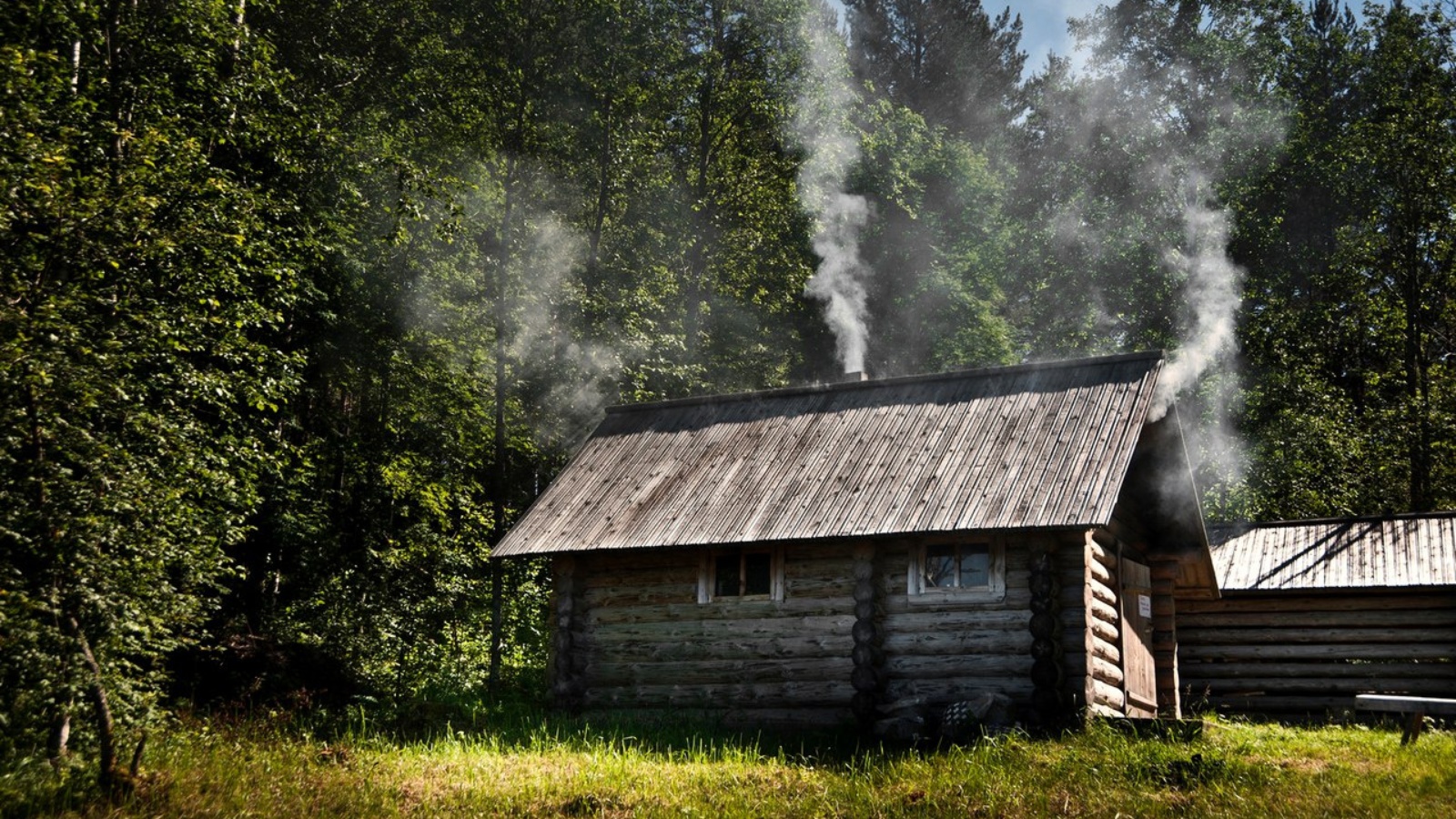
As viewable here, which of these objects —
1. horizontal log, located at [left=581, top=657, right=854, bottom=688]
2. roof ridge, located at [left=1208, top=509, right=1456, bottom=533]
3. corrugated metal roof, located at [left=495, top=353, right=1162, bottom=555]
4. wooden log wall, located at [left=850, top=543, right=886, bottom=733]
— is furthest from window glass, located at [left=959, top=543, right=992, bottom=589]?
roof ridge, located at [left=1208, top=509, right=1456, bottom=533]

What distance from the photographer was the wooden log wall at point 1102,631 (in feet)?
52.7

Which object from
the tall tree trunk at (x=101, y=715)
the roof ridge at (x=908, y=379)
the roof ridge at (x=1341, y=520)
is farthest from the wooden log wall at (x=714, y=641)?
the roof ridge at (x=1341, y=520)

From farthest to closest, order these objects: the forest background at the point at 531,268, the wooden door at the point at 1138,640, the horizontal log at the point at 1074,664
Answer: the wooden door at the point at 1138,640 < the horizontal log at the point at 1074,664 < the forest background at the point at 531,268

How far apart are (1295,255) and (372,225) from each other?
2924 cm

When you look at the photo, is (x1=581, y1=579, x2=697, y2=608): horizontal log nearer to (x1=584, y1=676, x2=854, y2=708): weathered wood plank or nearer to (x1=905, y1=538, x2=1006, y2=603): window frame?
(x1=584, y1=676, x2=854, y2=708): weathered wood plank

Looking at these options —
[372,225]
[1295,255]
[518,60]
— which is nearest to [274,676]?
[372,225]

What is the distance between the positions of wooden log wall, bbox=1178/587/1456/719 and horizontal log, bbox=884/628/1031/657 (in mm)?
5970

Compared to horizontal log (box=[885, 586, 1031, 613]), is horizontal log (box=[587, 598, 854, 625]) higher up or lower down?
lower down

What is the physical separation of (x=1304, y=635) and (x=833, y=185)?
21.7 metres

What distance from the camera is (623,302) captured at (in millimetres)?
30812

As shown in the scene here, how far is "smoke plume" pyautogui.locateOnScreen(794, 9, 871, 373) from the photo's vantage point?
120 feet

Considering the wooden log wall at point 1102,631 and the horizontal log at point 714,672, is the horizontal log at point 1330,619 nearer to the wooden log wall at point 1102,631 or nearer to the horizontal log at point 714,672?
the wooden log wall at point 1102,631

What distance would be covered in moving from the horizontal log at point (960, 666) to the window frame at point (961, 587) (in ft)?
2.57

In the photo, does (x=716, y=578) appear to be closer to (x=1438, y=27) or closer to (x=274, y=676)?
(x=274, y=676)
